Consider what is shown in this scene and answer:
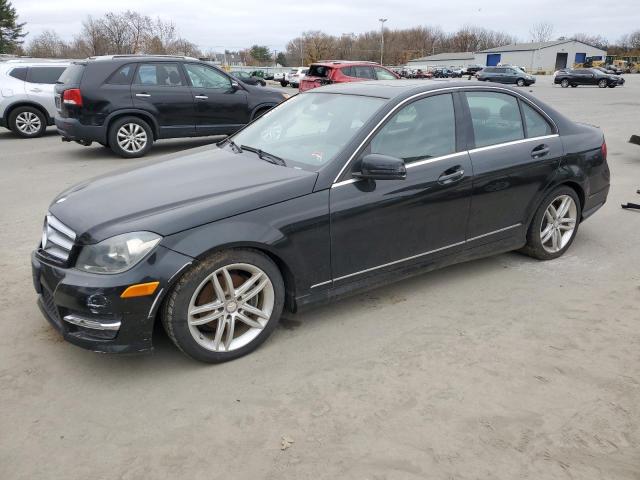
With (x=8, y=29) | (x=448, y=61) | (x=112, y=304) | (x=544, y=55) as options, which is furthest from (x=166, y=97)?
(x=448, y=61)

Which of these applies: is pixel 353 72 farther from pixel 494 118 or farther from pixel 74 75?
pixel 494 118

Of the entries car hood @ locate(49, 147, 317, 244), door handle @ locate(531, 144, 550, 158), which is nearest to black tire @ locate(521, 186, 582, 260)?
Answer: door handle @ locate(531, 144, 550, 158)

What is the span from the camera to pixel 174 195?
10.7 ft

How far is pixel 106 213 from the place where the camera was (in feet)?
10.3

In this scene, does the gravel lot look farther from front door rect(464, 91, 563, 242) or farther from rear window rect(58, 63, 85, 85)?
rear window rect(58, 63, 85, 85)

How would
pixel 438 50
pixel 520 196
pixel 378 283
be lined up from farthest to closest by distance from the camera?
pixel 438 50
pixel 520 196
pixel 378 283

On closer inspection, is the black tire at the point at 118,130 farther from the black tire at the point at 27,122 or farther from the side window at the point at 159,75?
the black tire at the point at 27,122

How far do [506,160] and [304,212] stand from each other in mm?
1874

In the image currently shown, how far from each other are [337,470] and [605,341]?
2099mm

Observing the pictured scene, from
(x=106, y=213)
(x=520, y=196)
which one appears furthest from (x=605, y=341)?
(x=106, y=213)

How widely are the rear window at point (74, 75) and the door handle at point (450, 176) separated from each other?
781 centimetres

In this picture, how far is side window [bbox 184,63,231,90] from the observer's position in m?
10.2

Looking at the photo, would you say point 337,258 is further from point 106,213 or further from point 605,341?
point 605,341

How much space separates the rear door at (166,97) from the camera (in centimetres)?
976
